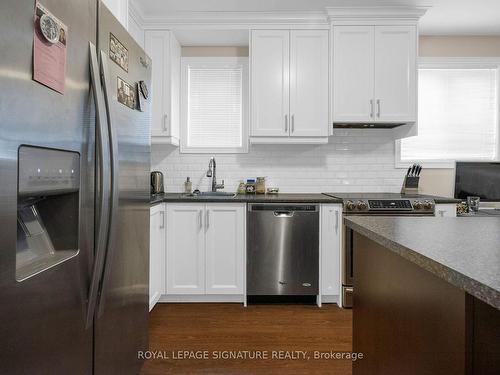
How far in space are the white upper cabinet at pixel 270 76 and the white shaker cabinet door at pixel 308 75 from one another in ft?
0.18

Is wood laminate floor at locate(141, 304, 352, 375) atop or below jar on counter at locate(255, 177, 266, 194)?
below

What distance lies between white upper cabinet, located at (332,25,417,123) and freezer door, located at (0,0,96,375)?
7.76 ft

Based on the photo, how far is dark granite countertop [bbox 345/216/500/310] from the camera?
0.57 m

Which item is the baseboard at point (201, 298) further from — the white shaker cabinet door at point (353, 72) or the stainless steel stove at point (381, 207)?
the white shaker cabinet door at point (353, 72)

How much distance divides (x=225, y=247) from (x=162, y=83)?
156cm

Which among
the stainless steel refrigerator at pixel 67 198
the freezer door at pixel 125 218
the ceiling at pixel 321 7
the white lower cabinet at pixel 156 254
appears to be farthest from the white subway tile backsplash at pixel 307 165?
the stainless steel refrigerator at pixel 67 198

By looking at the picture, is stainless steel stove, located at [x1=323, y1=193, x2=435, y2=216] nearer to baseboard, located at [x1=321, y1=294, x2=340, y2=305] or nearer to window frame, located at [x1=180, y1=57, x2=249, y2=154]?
baseboard, located at [x1=321, y1=294, x2=340, y2=305]

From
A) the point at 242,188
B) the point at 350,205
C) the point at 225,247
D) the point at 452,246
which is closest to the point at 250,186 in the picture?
the point at 242,188

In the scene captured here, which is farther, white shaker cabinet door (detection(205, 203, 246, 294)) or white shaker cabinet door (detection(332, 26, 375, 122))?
white shaker cabinet door (detection(332, 26, 375, 122))

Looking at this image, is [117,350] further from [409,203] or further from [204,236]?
[409,203]

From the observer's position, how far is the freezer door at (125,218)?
1.14m

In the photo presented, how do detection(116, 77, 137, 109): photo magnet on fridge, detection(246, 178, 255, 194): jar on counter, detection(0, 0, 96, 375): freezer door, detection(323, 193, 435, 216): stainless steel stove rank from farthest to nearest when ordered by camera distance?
detection(246, 178, 255, 194): jar on counter, detection(323, 193, 435, 216): stainless steel stove, detection(116, 77, 137, 109): photo magnet on fridge, detection(0, 0, 96, 375): freezer door

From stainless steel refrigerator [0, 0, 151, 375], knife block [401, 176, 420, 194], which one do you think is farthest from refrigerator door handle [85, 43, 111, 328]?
knife block [401, 176, 420, 194]

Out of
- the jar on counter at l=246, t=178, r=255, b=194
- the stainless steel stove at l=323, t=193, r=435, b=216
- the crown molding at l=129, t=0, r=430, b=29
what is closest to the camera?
the stainless steel stove at l=323, t=193, r=435, b=216
